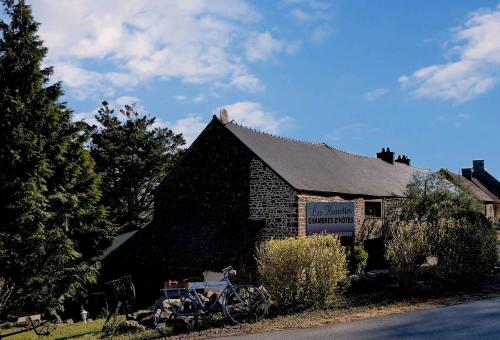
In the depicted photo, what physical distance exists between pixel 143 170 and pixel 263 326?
1228 inches

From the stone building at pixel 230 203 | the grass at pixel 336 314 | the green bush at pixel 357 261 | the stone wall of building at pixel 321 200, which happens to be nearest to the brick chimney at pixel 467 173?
the stone building at pixel 230 203

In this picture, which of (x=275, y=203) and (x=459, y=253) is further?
(x=275, y=203)

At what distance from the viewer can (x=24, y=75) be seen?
21359mm

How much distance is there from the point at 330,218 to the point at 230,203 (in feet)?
15.4

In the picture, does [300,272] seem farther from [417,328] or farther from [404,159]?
[404,159]

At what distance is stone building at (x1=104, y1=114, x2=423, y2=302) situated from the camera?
20.4 meters

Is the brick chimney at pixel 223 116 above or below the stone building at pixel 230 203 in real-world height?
above

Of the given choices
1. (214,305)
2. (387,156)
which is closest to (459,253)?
(214,305)

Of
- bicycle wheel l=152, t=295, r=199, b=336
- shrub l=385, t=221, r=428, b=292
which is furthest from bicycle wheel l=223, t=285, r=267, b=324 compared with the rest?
shrub l=385, t=221, r=428, b=292

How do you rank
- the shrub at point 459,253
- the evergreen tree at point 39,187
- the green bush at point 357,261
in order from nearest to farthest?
the shrub at point 459,253 → the evergreen tree at point 39,187 → the green bush at point 357,261

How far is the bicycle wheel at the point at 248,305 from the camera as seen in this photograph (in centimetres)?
1030

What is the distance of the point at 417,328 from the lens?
890 cm

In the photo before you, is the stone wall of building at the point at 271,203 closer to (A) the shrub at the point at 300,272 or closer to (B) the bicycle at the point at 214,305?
(A) the shrub at the point at 300,272

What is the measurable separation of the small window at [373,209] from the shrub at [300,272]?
14.5 meters
